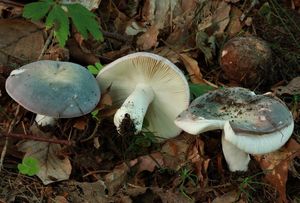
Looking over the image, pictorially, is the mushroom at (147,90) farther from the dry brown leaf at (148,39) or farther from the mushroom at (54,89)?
the dry brown leaf at (148,39)

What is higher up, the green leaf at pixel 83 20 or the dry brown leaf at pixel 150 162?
the green leaf at pixel 83 20

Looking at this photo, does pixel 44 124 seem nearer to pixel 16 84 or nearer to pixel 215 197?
pixel 16 84

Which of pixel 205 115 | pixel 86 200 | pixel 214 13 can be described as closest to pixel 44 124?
pixel 86 200

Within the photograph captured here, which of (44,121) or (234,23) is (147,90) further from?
(234,23)

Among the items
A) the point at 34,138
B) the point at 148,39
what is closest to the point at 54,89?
the point at 34,138

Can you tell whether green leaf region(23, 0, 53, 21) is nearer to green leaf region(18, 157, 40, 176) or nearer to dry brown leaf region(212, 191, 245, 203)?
green leaf region(18, 157, 40, 176)

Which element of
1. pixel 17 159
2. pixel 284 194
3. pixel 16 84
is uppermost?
pixel 16 84

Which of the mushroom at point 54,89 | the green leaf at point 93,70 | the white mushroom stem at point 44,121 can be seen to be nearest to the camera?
the mushroom at point 54,89

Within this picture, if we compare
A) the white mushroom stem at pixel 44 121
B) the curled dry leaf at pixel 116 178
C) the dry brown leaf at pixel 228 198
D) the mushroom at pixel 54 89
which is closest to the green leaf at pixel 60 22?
the mushroom at pixel 54 89
